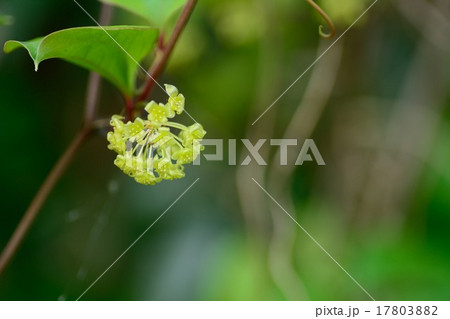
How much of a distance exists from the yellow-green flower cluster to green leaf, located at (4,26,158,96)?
8 cm

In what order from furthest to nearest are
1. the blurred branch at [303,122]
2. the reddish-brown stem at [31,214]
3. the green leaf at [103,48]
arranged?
the blurred branch at [303,122]
the reddish-brown stem at [31,214]
the green leaf at [103,48]

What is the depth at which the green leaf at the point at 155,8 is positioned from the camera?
0.90 metres

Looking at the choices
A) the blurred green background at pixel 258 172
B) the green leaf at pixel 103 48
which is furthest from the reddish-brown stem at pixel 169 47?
the blurred green background at pixel 258 172

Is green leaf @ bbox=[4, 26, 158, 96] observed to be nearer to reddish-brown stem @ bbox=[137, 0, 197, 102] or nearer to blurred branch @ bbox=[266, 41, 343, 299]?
reddish-brown stem @ bbox=[137, 0, 197, 102]

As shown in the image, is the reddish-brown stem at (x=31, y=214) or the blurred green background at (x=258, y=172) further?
the blurred green background at (x=258, y=172)

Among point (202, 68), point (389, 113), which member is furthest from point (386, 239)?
point (202, 68)

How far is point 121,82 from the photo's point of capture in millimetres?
859

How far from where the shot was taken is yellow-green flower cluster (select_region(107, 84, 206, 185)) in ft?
2.47

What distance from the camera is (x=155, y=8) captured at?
3.00ft

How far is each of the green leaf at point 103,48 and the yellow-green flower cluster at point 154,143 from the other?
0.08 metres

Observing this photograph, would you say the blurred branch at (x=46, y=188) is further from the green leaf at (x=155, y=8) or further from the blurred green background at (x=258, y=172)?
the blurred green background at (x=258, y=172)

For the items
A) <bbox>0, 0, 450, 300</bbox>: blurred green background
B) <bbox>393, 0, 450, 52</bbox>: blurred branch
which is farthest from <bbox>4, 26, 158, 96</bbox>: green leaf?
<bbox>393, 0, 450, 52</bbox>: blurred branch

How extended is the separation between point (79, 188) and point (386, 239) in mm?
922

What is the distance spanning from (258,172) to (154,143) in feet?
2.65
